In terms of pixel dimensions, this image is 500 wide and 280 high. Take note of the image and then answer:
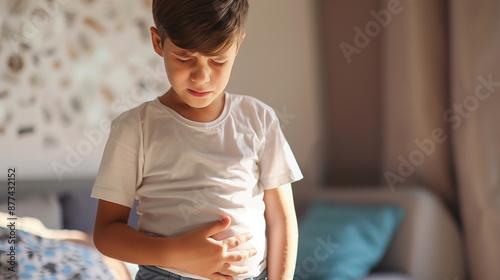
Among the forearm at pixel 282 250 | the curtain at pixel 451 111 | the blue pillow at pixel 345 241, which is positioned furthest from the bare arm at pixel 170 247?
the curtain at pixel 451 111

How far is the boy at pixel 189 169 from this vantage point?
0.76 metres

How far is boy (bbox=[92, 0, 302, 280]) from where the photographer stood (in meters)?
0.76

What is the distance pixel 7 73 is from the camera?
1.80 meters

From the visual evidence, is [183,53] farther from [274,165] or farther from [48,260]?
[48,260]

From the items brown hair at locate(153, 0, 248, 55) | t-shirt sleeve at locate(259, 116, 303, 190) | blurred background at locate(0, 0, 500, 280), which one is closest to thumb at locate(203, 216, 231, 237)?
t-shirt sleeve at locate(259, 116, 303, 190)

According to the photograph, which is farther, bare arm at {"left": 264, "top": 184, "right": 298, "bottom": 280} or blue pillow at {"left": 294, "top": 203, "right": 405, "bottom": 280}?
blue pillow at {"left": 294, "top": 203, "right": 405, "bottom": 280}

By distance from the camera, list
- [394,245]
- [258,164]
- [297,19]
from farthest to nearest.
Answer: [297,19]
[394,245]
[258,164]

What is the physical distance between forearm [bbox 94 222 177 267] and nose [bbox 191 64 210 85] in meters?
0.25

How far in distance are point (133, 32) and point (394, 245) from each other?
138 cm

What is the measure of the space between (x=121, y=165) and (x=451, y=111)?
5.16 feet

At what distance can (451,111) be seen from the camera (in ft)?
6.48

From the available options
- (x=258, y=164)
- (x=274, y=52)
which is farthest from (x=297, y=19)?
(x=258, y=164)

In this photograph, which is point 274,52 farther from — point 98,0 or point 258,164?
point 258,164

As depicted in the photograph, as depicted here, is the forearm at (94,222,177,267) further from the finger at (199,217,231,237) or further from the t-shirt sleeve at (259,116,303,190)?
the t-shirt sleeve at (259,116,303,190)
